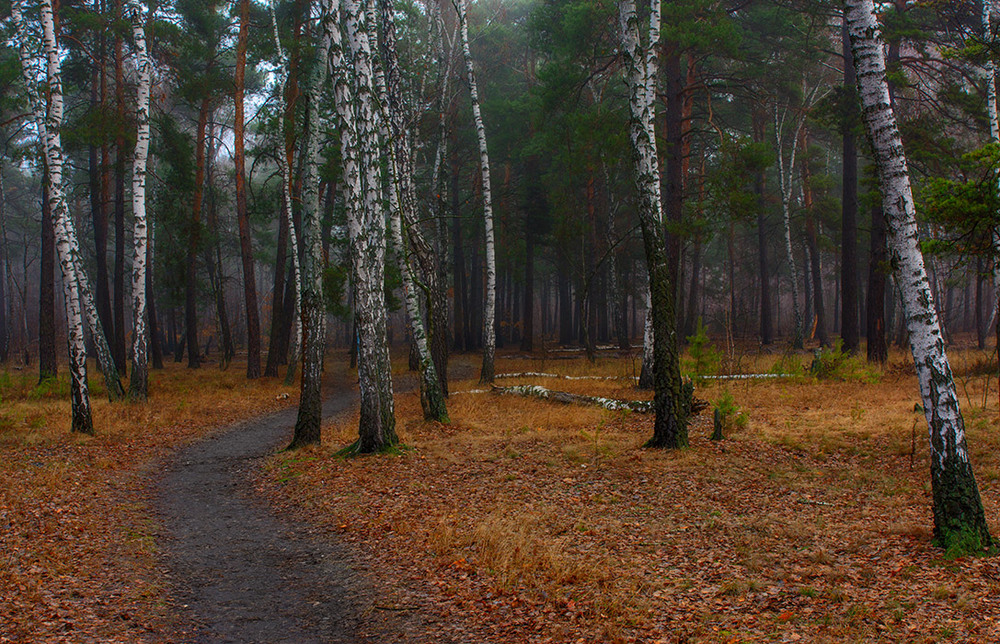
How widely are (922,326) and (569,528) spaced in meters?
3.85

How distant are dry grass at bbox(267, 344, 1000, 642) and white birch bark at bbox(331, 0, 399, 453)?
2.68ft

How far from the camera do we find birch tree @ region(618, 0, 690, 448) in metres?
9.91

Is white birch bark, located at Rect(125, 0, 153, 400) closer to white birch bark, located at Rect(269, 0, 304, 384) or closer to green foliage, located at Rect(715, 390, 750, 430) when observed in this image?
white birch bark, located at Rect(269, 0, 304, 384)

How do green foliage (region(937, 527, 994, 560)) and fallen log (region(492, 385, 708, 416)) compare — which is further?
fallen log (region(492, 385, 708, 416))

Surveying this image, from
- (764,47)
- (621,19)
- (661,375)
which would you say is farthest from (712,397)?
(764,47)

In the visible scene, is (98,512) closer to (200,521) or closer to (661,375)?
(200,521)

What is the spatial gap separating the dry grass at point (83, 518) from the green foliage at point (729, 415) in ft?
27.5

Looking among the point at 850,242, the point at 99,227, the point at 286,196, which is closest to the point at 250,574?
the point at 286,196

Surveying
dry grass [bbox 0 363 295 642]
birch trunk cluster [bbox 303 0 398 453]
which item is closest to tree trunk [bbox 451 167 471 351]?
dry grass [bbox 0 363 295 642]

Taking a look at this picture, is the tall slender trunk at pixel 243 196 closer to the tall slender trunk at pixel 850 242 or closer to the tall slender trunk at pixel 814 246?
the tall slender trunk at pixel 850 242

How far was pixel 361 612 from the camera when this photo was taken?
514 cm

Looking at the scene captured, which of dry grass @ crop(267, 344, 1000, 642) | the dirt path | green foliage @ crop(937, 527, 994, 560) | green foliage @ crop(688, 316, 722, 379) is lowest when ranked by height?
the dirt path

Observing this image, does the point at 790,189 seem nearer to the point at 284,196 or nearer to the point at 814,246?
the point at 814,246

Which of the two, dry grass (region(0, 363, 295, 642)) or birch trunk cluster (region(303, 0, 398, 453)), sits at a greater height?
birch trunk cluster (region(303, 0, 398, 453))
